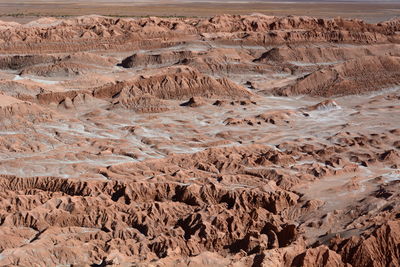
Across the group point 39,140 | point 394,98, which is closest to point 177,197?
point 39,140

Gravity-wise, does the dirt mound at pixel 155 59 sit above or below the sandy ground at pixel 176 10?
above

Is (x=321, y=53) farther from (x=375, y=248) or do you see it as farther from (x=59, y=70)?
(x=375, y=248)

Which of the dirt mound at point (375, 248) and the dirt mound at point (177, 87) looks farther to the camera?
the dirt mound at point (177, 87)

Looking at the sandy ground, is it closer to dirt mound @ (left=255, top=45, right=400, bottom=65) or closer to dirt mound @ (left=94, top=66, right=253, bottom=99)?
dirt mound @ (left=255, top=45, right=400, bottom=65)

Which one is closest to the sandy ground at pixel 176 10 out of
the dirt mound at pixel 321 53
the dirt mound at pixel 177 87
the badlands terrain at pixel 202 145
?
the dirt mound at pixel 321 53

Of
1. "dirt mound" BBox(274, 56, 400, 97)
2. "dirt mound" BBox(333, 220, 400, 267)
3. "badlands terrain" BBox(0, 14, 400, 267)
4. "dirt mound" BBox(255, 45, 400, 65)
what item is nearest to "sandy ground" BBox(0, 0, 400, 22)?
"dirt mound" BBox(255, 45, 400, 65)

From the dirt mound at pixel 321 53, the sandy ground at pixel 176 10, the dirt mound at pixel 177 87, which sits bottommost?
the sandy ground at pixel 176 10

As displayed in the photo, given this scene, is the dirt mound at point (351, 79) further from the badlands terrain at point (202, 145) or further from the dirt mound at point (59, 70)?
the dirt mound at point (59, 70)
